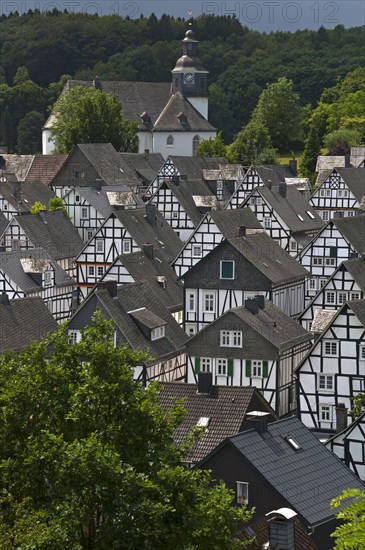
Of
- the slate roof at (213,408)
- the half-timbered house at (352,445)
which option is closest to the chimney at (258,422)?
the slate roof at (213,408)

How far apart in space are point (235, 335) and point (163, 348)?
309 centimetres

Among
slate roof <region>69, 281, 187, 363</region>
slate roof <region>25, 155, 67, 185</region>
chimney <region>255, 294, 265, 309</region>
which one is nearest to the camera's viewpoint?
slate roof <region>69, 281, 187, 363</region>

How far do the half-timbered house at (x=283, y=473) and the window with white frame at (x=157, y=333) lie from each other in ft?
60.3

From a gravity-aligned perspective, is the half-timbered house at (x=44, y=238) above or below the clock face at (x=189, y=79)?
below

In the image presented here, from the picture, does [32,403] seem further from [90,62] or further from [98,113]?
[90,62]

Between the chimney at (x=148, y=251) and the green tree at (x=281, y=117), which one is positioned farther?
the green tree at (x=281, y=117)

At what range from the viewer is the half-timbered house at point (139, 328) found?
2306 inches

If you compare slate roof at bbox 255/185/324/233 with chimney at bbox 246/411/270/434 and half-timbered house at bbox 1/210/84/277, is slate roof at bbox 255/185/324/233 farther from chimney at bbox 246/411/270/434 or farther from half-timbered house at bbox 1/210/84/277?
chimney at bbox 246/411/270/434

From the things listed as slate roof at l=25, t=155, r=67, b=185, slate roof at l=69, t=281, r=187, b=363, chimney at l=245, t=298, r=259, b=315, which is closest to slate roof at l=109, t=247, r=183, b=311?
slate roof at l=69, t=281, r=187, b=363

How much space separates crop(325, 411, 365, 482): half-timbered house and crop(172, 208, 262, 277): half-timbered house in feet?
89.8

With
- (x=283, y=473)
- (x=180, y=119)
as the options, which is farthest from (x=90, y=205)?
(x=283, y=473)

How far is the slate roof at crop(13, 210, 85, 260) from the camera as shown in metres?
82.8

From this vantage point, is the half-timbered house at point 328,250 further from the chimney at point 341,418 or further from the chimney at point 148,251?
the chimney at point 341,418

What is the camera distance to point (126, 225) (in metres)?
78.8
